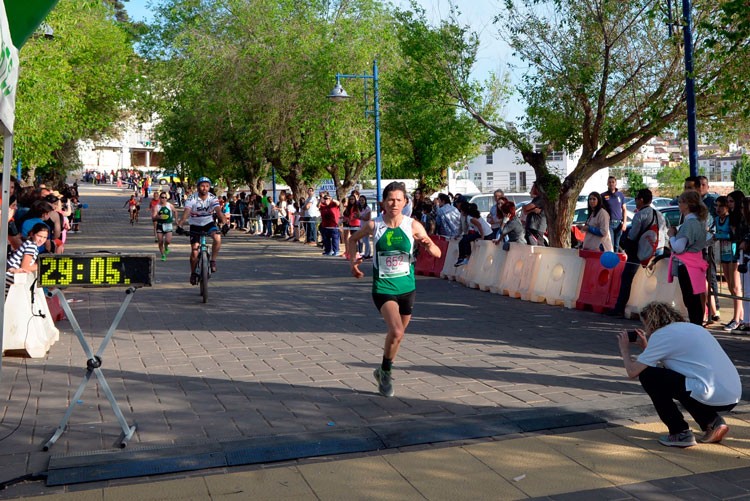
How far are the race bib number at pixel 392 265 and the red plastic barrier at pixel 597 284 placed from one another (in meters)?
5.48

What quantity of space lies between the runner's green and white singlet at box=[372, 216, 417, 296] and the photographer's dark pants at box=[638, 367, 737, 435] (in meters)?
2.10

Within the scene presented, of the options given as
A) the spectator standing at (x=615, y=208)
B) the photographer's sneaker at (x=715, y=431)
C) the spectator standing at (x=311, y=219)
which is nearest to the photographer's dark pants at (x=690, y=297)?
the photographer's sneaker at (x=715, y=431)

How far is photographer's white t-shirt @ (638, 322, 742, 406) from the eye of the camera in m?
5.64

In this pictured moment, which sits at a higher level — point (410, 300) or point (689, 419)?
point (410, 300)

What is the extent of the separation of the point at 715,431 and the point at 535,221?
1100 centimetres

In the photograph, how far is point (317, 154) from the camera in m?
35.3

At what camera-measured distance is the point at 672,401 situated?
5.72 meters

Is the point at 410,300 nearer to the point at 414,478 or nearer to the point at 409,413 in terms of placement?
the point at 409,413

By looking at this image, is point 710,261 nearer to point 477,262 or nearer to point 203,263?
point 477,262

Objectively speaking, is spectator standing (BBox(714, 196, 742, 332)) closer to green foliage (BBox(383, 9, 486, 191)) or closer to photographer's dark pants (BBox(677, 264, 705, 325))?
photographer's dark pants (BBox(677, 264, 705, 325))

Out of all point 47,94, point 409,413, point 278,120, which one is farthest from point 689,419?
point 278,120

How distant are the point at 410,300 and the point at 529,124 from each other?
10751 mm

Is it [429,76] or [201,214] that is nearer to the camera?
[201,214]

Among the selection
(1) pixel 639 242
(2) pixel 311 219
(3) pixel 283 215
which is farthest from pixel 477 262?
(3) pixel 283 215
